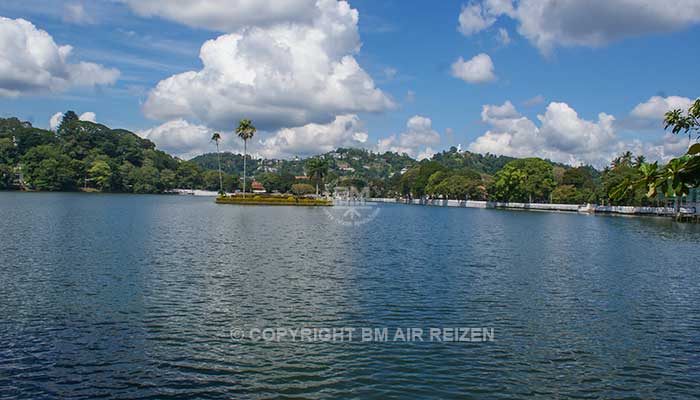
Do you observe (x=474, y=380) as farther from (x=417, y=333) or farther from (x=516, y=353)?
(x=417, y=333)

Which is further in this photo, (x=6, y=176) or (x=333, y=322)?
(x=6, y=176)

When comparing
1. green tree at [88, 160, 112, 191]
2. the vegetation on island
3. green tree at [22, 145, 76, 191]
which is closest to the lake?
the vegetation on island

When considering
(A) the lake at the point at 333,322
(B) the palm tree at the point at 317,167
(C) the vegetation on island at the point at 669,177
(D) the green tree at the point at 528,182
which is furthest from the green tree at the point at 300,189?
(C) the vegetation on island at the point at 669,177

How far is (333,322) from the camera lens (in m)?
18.2

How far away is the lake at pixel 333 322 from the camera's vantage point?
1292 cm

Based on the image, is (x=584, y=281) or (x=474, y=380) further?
(x=584, y=281)

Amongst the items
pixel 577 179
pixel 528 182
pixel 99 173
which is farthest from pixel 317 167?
pixel 99 173

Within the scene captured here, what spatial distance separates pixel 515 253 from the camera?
131 feet

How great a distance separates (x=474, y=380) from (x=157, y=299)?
13000 mm

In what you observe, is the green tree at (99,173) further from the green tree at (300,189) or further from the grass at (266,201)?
the grass at (266,201)

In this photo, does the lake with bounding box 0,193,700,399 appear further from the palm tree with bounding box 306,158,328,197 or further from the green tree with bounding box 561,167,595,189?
the green tree with bounding box 561,167,595,189

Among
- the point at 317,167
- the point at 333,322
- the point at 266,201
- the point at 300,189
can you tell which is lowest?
the point at 333,322

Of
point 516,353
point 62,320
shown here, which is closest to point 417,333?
point 516,353

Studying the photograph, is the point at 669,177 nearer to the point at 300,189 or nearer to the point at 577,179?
the point at 300,189
